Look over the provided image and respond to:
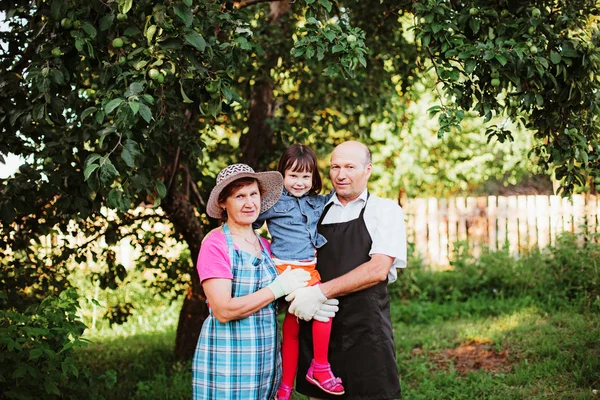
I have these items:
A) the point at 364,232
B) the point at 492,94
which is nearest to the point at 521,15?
the point at 492,94

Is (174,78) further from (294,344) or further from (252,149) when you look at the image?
(252,149)

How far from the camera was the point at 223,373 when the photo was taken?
9.45 feet

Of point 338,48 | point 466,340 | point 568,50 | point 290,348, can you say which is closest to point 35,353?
point 290,348

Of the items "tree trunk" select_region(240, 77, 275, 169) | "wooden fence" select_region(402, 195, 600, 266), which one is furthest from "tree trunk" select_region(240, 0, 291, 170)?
"wooden fence" select_region(402, 195, 600, 266)

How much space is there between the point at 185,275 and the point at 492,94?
4183mm

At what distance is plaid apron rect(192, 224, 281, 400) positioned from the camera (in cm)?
288

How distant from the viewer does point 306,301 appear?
296 centimetres

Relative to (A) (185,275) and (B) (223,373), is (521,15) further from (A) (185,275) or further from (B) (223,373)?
(A) (185,275)

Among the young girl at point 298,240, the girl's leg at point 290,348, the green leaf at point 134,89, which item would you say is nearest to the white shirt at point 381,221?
the young girl at point 298,240

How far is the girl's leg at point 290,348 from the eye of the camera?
3.24 metres

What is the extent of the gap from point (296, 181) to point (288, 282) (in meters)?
0.62

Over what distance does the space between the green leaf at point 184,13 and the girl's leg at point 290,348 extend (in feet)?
4.94

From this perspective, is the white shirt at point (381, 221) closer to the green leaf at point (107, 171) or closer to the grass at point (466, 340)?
the green leaf at point (107, 171)

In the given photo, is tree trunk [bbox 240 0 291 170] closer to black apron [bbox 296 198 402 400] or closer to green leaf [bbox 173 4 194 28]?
black apron [bbox 296 198 402 400]
